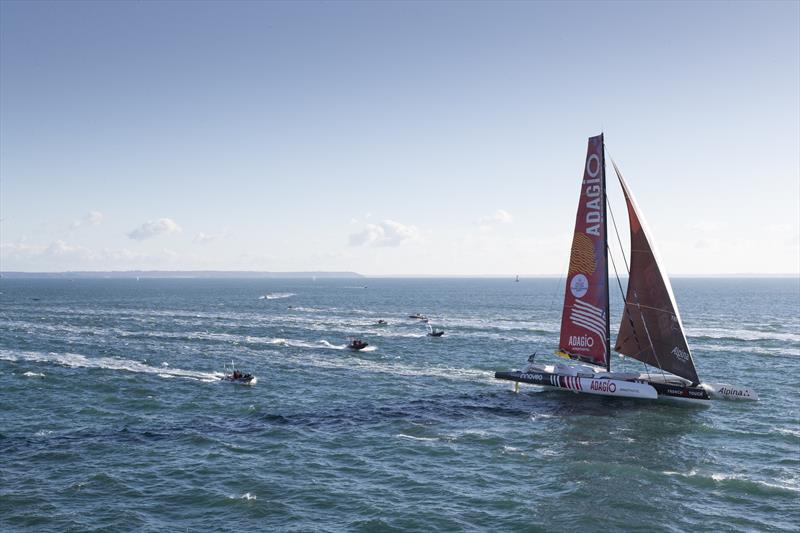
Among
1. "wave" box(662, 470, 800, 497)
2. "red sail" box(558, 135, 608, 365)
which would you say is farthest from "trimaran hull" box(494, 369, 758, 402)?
"wave" box(662, 470, 800, 497)

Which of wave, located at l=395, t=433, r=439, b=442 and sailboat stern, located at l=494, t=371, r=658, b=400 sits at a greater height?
sailboat stern, located at l=494, t=371, r=658, b=400

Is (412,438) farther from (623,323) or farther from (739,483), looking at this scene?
(623,323)

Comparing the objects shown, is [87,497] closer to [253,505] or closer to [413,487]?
[253,505]

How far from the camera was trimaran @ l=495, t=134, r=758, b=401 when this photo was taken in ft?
145

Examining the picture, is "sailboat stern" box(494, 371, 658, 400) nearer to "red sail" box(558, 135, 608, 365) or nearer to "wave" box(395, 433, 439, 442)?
"red sail" box(558, 135, 608, 365)

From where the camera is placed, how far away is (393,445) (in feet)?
119

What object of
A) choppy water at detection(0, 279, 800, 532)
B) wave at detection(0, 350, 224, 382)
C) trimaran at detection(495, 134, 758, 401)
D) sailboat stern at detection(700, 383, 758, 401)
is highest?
trimaran at detection(495, 134, 758, 401)

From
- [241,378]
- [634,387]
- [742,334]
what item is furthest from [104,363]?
[742,334]

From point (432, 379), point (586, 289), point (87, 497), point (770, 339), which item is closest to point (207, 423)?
point (87, 497)

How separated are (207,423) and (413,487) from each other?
18.2 meters

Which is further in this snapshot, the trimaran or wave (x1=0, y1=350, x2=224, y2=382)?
wave (x1=0, y1=350, x2=224, y2=382)

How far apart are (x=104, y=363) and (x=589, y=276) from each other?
52.2 meters

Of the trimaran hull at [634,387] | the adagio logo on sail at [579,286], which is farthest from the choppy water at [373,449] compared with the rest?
the adagio logo on sail at [579,286]

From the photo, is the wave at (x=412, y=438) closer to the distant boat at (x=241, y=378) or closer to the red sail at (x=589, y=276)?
the red sail at (x=589, y=276)
